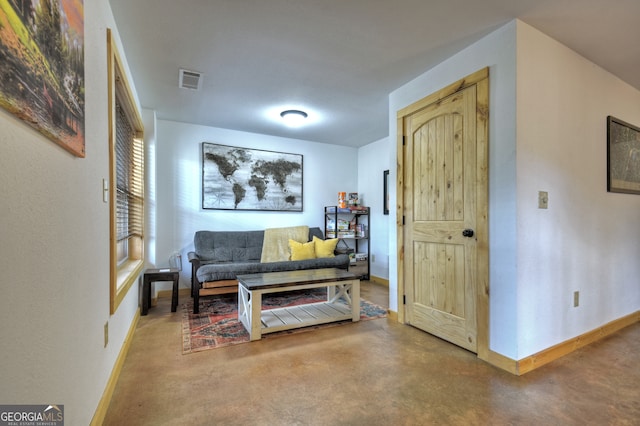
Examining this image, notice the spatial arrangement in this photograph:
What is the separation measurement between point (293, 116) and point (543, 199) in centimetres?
271

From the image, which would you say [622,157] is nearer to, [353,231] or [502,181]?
[502,181]

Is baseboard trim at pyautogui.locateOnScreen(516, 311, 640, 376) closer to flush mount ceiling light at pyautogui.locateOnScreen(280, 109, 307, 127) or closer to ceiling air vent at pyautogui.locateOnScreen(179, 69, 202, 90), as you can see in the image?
flush mount ceiling light at pyautogui.locateOnScreen(280, 109, 307, 127)

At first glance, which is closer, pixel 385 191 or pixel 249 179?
pixel 249 179

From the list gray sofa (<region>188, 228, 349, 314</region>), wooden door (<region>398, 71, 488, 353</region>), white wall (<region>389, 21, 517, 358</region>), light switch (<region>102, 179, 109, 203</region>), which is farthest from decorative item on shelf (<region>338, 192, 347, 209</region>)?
light switch (<region>102, 179, 109, 203</region>)

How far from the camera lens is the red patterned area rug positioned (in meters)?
2.51

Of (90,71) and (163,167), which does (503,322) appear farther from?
(163,167)

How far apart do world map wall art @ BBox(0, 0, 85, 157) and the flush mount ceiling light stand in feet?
8.11

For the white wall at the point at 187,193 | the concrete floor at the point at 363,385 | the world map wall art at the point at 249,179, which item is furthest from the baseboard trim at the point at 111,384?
the world map wall art at the point at 249,179

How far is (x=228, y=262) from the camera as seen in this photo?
411 centimetres

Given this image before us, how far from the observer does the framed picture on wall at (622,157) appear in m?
2.69

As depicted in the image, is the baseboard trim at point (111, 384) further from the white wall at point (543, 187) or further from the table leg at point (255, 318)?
the white wall at point (543, 187)

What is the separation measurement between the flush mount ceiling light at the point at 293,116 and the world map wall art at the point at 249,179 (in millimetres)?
933
